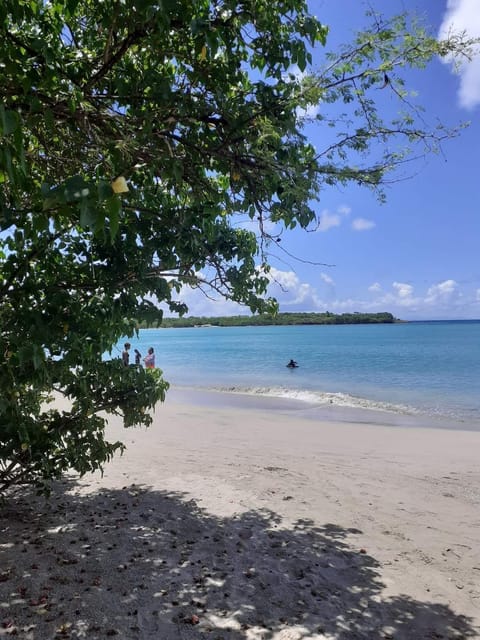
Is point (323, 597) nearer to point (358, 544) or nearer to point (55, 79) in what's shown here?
point (358, 544)

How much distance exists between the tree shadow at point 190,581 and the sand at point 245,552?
0.05ft

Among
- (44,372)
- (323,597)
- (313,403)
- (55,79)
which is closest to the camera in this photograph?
(55,79)

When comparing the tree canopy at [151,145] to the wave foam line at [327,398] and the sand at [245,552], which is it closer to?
the sand at [245,552]

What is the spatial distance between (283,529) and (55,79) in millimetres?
4297

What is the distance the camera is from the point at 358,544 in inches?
180

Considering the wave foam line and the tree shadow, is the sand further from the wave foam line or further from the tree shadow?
the wave foam line

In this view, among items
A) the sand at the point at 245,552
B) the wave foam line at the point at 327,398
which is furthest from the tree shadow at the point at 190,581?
the wave foam line at the point at 327,398

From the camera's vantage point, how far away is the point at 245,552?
4.26 meters

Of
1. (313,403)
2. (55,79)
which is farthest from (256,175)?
(313,403)

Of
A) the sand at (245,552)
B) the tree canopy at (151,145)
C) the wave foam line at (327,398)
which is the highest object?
the tree canopy at (151,145)

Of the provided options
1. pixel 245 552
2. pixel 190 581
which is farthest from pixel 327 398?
pixel 190 581

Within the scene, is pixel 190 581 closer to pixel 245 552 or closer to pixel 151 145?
pixel 245 552

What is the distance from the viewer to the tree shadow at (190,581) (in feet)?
10.2

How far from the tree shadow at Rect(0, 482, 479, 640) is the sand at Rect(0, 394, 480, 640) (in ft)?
0.05
